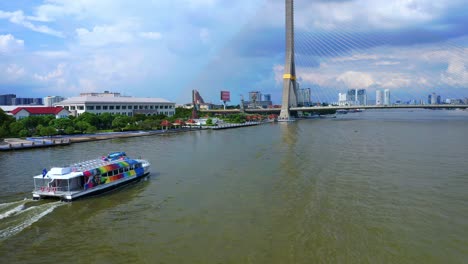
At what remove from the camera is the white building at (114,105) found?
40781mm

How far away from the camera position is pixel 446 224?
290 inches

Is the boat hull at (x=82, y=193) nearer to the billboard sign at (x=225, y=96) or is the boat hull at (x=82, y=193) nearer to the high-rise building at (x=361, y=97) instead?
the billboard sign at (x=225, y=96)

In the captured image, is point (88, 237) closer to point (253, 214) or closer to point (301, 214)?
point (253, 214)

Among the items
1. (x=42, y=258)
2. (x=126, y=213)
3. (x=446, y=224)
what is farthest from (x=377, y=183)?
(x=42, y=258)

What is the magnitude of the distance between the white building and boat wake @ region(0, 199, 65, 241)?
3268 cm

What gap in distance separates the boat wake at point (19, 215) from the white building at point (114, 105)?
32.7 metres

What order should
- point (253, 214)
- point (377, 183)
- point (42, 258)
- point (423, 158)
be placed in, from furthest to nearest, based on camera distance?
point (423, 158), point (377, 183), point (253, 214), point (42, 258)

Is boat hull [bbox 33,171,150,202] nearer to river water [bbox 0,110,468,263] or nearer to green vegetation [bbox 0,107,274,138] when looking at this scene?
river water [bbox 0,110,468,263]

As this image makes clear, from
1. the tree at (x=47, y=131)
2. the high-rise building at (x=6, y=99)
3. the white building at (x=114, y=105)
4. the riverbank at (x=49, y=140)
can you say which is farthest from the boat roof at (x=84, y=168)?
the high-rise building at (x=6, y=99)

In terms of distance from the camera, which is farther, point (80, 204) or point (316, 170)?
point (316, 170)

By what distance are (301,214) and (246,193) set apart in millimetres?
2162

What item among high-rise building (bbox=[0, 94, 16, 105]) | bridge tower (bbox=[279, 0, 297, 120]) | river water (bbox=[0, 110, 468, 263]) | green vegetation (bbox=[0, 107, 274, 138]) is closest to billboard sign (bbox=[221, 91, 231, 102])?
bridge tower (bbox=[279, 0, 297, 120])

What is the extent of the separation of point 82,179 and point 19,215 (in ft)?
6.20

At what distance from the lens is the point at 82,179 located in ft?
32.4
